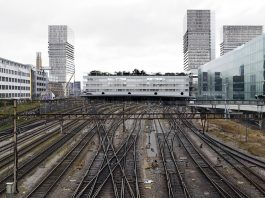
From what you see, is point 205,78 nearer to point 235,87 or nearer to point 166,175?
point 235,87

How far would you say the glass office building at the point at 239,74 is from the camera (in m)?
58.6

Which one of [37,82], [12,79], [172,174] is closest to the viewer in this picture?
[172,174]

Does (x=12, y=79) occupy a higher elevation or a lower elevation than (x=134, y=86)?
higher

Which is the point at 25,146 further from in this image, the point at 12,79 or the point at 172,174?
the point at 12,79

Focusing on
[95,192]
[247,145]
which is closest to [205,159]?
[247,145]

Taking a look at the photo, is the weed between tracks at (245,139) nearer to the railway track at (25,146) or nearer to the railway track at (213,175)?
the railway track at (213,175)

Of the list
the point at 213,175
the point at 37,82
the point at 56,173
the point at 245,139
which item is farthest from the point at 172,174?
the point at 37,82

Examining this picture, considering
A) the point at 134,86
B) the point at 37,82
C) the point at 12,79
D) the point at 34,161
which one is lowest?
the point at 34,161

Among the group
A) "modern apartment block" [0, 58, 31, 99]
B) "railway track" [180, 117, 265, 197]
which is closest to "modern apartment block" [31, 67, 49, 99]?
"modern apartment block" [0, 58, 31, 99]

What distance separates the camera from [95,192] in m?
20.8

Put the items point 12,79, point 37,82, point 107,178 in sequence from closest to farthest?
1. point 107,178
2. point 12,79
3. point 37,82

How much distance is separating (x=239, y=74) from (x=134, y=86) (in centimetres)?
7886

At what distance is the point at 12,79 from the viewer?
103m

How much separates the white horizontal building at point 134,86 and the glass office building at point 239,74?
46043 millimetres
